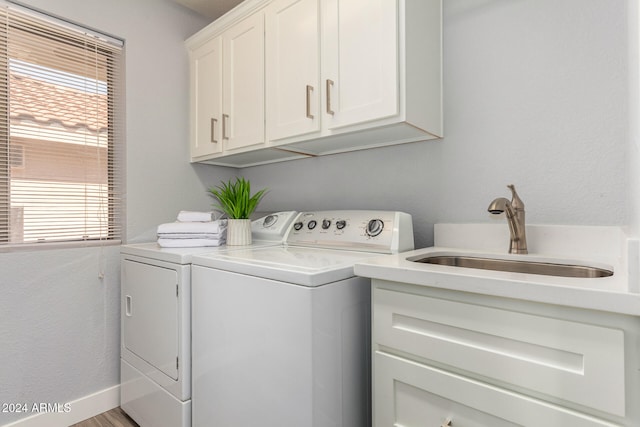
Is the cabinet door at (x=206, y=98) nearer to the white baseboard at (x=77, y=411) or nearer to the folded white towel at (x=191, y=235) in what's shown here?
the folded white towel at (x=191, y=235)

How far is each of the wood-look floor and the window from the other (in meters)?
0.99

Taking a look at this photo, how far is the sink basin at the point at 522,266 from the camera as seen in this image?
1124 millimetres

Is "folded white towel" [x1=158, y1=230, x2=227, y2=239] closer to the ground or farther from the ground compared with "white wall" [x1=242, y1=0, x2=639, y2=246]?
closer to the ground

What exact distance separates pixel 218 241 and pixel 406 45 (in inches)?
51.5

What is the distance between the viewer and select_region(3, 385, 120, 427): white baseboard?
67.7 inches

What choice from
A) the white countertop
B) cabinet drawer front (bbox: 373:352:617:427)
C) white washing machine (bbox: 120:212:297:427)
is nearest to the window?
white washing machine (bbox: 120:212:297:427)

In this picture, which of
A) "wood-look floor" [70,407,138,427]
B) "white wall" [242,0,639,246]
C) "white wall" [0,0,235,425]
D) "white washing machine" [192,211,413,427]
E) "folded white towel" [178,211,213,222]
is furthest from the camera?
"folded white towel" [178,211,213,222]

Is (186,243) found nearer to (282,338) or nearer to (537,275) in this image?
(282,338)

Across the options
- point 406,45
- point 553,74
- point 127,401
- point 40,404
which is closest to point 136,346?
point 127,401

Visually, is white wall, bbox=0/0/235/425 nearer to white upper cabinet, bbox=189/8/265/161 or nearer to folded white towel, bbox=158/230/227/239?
white upper cabinet, bbox=189/8/265/161

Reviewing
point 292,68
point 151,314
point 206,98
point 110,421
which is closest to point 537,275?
point 292,68

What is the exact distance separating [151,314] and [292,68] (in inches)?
54.7

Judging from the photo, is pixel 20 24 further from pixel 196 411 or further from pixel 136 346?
pixel 196 411

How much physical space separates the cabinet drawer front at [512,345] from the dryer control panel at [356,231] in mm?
478
